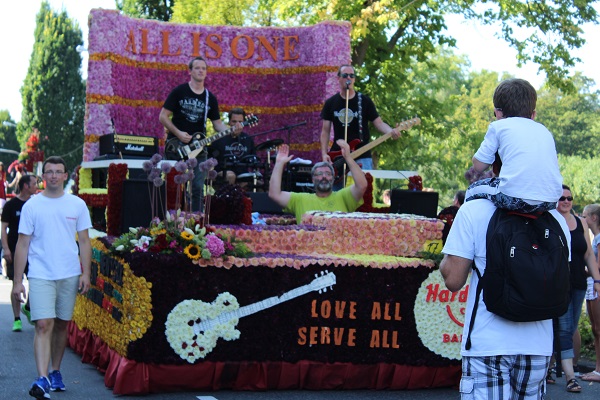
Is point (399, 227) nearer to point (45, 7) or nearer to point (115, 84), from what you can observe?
point (115, 84)

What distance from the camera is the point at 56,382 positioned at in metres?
8.24

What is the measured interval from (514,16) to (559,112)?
5376cm

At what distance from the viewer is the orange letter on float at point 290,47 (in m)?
17.5

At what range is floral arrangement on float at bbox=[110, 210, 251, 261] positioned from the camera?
8.16 metres

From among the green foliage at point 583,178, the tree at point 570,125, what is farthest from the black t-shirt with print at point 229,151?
the tree at point 570,125

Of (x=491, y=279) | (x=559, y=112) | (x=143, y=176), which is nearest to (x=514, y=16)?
(x=143, y=176)

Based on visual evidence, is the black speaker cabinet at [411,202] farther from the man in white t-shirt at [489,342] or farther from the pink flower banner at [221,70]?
the man in white t-shirt at [489,342]

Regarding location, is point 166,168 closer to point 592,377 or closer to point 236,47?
point 592,377

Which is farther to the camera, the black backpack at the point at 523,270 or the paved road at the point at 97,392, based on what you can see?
the paved road at the point at 97,392

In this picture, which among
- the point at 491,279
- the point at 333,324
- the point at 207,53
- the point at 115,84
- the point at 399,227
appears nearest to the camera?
the point at 491,279

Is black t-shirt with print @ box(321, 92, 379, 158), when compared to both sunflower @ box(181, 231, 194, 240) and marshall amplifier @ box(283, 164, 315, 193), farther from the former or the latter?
sunflower @ box(181, 231, 194, 240)

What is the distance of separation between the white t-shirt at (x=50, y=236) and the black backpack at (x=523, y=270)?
177 inches

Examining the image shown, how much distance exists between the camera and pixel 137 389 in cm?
802

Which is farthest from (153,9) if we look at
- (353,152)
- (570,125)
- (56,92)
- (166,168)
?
(570,125)
